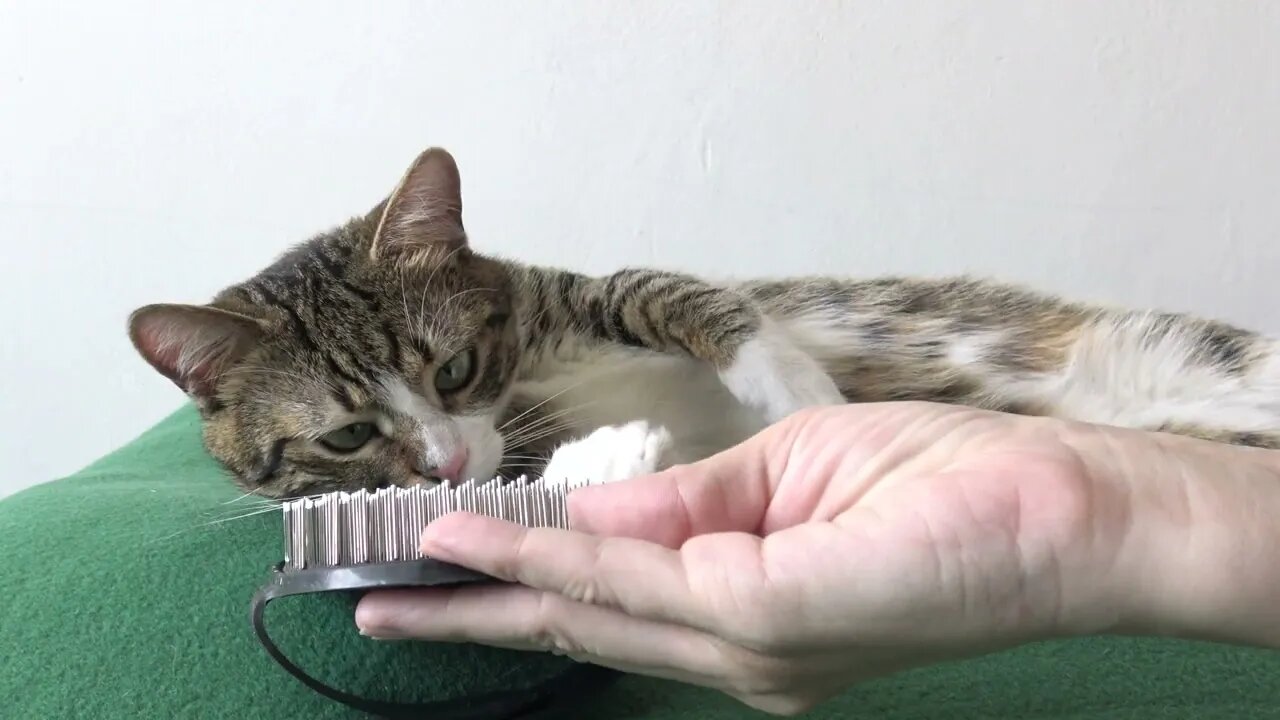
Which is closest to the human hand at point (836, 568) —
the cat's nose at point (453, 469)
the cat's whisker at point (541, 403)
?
the cat's nose at point (453, 469)

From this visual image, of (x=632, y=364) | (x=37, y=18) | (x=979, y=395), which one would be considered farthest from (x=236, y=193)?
(x=979, y=395)

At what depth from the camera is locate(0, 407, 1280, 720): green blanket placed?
0.67 metres

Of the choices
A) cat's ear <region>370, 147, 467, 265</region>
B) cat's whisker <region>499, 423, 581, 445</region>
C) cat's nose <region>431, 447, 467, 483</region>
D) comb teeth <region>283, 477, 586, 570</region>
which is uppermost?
cat's ear <region>370, 147, 467, 265</region>

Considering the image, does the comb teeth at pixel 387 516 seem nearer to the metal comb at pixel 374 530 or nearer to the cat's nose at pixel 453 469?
the metal comb at pixel 374 530

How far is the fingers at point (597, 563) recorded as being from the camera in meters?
0.50

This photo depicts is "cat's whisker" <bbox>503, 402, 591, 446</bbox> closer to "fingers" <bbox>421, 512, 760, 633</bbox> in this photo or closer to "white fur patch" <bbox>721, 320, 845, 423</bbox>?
"white fur patch" <bbox>721, 320, 845, 423</bbox>

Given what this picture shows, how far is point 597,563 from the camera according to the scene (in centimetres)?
51

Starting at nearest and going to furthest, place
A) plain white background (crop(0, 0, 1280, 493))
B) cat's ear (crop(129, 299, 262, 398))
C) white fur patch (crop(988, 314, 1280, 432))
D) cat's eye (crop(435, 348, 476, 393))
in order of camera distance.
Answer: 1. cat's ear (crop(129, 299, 262, 398))
2. cat's eye (crop(435, 348, 476, 393))
3. white fur patch (crop(988, 314, 1280, 432))
4. plain white background (crop(0, 0, 1280, 493))

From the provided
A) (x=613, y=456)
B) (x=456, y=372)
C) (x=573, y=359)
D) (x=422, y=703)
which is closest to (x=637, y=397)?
(x=573, y=359)

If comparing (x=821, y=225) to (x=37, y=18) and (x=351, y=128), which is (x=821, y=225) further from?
(x=37, y=18)

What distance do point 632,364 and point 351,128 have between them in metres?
0.85

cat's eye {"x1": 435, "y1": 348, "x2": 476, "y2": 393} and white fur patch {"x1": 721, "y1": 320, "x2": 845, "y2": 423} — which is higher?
cat's eye {"x1": 435, "y1": 348, "x2": 476, "y2": 393}

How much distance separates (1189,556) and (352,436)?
0.80 metres

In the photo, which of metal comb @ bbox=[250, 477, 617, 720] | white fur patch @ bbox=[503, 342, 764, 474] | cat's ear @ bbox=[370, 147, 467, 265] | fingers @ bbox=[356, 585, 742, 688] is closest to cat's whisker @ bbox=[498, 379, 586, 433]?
white fur patch @ bbox=[503, 342, 764, 474]
